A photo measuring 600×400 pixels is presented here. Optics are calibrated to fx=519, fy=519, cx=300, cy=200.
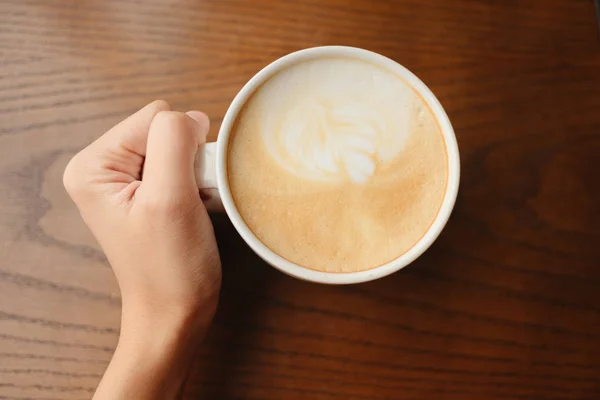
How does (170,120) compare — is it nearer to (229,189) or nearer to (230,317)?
(229,189)

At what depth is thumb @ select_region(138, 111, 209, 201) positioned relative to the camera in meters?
0.59

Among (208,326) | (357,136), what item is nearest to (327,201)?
(357,136)

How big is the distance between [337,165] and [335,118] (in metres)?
0.06

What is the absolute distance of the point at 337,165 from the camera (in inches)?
23.8

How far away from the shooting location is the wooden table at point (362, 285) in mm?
716

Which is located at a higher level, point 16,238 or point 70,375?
point 16,238

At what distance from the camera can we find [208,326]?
0.70 m

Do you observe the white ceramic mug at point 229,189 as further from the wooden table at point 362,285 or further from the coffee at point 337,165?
the wooden table at point 362,285

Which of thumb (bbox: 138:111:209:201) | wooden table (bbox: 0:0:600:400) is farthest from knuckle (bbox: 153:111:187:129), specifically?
wooden table (bbox: 0:0:600:400)

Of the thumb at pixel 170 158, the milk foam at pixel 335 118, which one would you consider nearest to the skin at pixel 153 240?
the thumb at pixel 170 158

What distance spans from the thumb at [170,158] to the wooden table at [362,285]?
0.47ft

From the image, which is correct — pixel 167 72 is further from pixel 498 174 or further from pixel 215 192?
pixel 498 174

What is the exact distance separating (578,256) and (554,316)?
0.31 feet

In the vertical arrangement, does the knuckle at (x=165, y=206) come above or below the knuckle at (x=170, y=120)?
below
